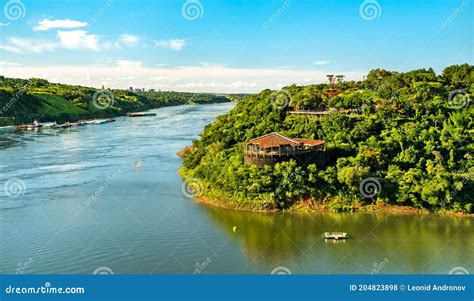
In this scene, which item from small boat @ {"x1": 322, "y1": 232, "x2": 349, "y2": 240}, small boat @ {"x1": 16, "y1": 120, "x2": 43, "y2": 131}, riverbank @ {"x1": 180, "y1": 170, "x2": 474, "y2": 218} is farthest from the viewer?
small boat @ {"x1": 16, "y1": 120, "x2": 43, "y2": 131}

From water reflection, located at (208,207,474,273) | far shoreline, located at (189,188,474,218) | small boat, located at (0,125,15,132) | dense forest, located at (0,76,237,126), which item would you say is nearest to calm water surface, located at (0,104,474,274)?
water reflection, located at (208,207,474,273)

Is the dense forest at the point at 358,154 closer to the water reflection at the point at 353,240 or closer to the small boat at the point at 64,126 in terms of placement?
the water reflection at the point at 353,240

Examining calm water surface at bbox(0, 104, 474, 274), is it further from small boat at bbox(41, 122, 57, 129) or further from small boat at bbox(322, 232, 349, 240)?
small boat at bbox(41, 122, 57, 129)

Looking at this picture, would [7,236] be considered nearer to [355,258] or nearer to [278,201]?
[278,201]


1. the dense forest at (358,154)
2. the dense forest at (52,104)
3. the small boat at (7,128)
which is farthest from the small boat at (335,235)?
the dense forest at (52,104)

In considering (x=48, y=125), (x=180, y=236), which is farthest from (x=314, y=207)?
(x=48, y=125)

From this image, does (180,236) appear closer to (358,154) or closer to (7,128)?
(358,154)

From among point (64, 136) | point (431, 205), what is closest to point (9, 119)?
point (64, 136)
